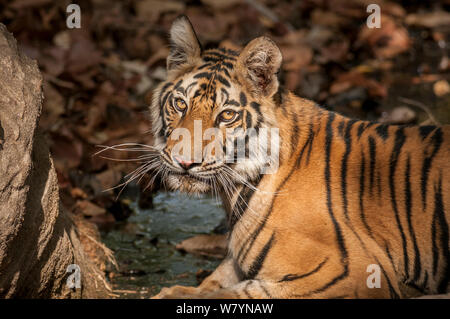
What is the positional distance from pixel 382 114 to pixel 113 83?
235 centimetres

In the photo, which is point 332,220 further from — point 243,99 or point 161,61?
point 161,61

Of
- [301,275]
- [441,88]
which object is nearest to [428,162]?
[301,275]

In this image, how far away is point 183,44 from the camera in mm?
2635

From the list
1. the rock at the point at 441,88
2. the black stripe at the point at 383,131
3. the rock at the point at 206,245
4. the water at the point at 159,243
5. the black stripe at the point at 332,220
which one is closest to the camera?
the black stripe at the point at 332,220

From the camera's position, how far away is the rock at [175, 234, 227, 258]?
3.34 m

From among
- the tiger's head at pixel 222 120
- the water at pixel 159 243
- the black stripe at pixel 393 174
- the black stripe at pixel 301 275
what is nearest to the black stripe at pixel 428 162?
the black stripe at pixel 393 174

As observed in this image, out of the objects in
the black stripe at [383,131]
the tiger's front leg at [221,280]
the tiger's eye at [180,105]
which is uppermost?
the tiger's eye at [180,105]

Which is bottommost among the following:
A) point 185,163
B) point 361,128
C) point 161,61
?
point 185,163

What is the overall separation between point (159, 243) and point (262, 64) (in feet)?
4.81

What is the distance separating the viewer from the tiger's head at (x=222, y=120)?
95.3 inches

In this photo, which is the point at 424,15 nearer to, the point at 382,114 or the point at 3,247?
the point at 382,114

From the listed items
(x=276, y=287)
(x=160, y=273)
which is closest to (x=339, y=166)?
(x=276, y=287)

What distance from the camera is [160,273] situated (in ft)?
10.5

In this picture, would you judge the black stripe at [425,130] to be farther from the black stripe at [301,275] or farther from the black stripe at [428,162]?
the black stripe at [301,275]
